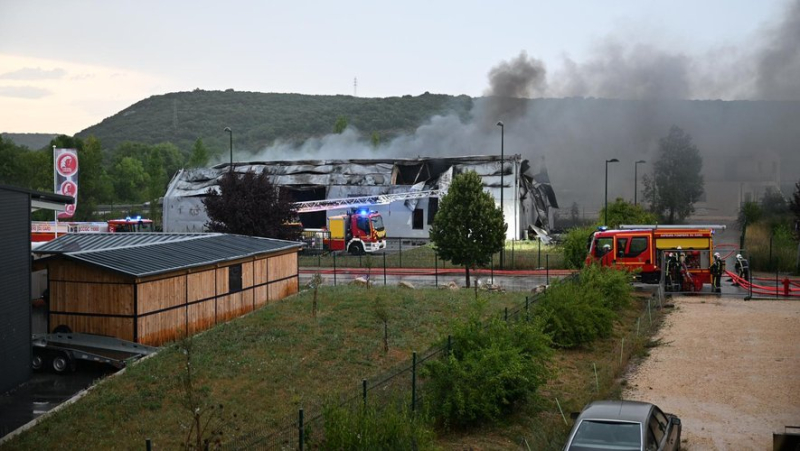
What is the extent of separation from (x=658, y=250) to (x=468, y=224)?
8.29 metres

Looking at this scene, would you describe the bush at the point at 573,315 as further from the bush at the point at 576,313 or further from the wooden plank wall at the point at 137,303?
the wooden plank wall at the point at 137,303

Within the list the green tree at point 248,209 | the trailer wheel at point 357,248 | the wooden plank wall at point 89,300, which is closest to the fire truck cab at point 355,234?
the trailer wheel at point 357,248

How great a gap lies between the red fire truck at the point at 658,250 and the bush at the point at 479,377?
18.9m

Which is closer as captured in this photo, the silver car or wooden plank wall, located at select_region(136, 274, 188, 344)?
the silver car

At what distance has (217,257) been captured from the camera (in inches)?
995

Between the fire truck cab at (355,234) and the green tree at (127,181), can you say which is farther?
the green tree at (127,181)

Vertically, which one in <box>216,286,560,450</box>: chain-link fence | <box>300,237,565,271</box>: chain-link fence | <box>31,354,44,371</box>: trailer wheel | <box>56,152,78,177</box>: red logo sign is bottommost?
<box>31,354,44,371</box>: trailer wheel

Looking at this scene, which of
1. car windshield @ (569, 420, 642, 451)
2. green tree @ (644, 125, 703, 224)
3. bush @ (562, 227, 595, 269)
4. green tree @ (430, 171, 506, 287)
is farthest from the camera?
green tree @ (644, 125, 703, 224)

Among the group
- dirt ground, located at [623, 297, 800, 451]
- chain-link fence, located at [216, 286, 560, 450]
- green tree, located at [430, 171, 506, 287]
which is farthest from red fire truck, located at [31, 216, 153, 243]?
chain-link fence, located at [216, 286, 560, 450]

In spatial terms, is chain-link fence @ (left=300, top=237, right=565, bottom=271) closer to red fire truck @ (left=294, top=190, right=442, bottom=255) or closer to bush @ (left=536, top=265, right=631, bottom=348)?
red fire truck @ (left=294, top=190, right=442, bottom=255)

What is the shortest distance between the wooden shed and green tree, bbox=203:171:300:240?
1016 cm

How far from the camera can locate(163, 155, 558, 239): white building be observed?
2537 inches

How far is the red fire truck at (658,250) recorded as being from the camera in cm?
3447

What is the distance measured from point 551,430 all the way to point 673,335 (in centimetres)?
1124
